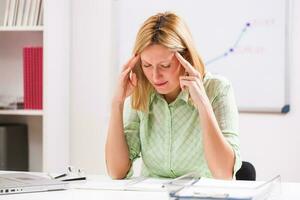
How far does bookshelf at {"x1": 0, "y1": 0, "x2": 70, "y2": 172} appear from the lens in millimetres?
3068

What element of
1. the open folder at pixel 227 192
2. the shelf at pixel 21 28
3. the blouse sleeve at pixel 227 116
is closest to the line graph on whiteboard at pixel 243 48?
the shelf at pixel 21 28

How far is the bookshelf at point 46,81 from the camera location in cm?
307

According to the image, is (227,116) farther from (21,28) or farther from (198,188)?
(21,28)

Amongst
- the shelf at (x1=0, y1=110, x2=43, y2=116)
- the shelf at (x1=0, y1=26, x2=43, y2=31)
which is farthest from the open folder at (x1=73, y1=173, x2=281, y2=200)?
the shelf at (x1=0, y1=26, x2=43, y2=31)

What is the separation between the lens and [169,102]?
211cm

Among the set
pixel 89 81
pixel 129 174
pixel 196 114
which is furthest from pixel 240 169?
pixel 89 81

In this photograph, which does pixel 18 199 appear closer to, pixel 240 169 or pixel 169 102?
pixel 169 102

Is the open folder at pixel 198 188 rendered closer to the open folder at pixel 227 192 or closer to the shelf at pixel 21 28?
the open folder at pixel 227 192

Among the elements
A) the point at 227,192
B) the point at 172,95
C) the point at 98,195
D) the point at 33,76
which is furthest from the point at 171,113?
the point at 33,76

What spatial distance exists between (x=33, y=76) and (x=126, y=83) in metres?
1.12

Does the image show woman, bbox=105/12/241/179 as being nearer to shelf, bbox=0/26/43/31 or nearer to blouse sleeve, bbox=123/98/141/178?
blouse sleeve, bbox=123/98/141/178

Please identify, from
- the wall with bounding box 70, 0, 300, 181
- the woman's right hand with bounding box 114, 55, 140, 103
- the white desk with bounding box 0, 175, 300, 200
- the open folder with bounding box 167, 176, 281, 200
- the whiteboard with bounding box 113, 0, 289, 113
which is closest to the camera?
the open folder with bounding box 167, 176, 281, 200

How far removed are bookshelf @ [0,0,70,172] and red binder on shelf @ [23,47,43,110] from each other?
0.18 ft

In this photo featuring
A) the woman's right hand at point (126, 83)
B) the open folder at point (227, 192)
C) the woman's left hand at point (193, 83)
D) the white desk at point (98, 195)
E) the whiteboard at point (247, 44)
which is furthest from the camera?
the whiteboard at point (247, 44)
